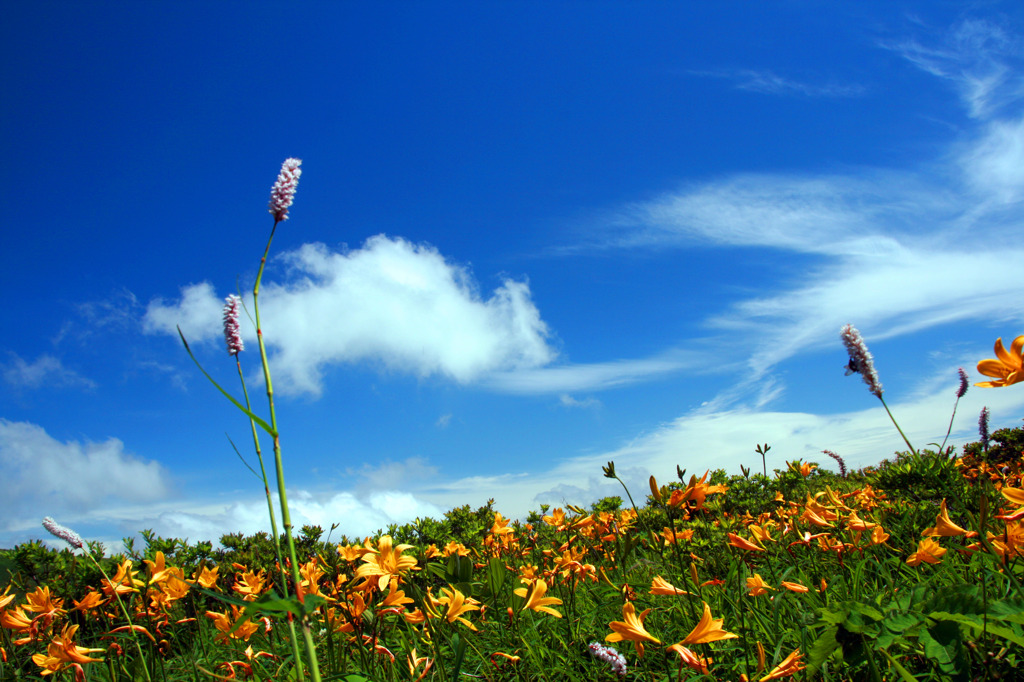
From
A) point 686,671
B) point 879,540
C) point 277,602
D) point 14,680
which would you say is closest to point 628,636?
point 686,671

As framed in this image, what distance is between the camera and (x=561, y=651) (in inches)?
108

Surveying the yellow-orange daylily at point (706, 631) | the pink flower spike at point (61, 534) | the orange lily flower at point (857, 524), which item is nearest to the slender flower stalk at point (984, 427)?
the orange lily flower at point (857, 524)

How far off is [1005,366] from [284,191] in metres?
1.92

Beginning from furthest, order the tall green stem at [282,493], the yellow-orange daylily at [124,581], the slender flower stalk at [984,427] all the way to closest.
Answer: the slender flower stalk at [984,427], the yellow-orange daylily at [124,581], the tall green stem at [282,493]

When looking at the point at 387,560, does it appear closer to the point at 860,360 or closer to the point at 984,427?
the point at 860,360

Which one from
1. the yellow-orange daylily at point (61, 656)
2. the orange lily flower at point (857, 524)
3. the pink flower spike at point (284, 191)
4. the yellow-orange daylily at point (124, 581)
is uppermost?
the pink flower spike at point (284, 191)

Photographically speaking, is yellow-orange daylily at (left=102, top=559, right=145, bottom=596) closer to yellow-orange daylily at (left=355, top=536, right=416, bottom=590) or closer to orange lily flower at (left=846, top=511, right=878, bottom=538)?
yellow-orange daylily at (left=355, top=536, right=416, bottom=590)

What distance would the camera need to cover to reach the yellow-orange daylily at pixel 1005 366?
136 cm

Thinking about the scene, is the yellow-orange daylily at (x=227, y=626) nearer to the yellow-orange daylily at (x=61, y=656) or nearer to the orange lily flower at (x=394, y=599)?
the yellow-orange daylily at (x=61, y=656)

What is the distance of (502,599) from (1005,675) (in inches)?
95.9

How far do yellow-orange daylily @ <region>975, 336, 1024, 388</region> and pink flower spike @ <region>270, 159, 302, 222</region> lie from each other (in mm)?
1820

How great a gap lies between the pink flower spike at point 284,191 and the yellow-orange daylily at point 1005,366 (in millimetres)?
1820

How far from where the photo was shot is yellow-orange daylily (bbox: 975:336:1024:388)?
1359 mm

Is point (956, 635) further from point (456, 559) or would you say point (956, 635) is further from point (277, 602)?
point (456, 559)
